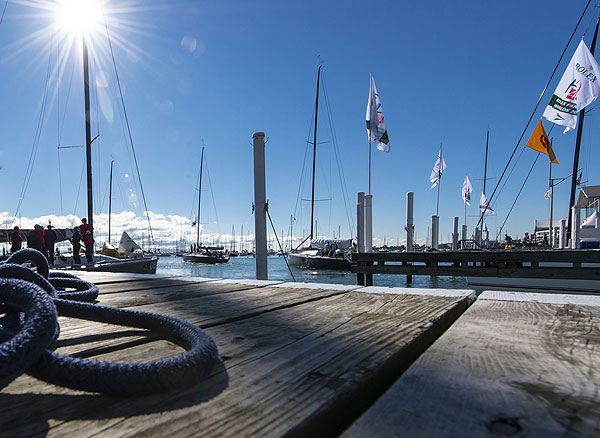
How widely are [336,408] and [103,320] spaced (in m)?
0.80

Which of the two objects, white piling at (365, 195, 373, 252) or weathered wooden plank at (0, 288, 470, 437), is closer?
weathered wooden plank at (0, 288, 470, 437)

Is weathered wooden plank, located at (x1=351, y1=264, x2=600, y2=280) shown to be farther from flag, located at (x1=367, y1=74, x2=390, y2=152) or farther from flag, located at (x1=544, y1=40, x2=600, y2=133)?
flag, located at (x1=367, y1=74, x2=390, y2=152)

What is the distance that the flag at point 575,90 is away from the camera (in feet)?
28.8

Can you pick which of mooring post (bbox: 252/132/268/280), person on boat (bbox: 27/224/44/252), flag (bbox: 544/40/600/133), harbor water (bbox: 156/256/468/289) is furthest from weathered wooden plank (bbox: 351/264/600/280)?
person on boat (bbox: 27/224/44/252)

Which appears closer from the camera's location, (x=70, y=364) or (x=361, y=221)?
(x=70, y=364)

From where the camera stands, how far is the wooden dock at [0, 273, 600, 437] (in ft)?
1.66

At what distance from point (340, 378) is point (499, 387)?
289mm

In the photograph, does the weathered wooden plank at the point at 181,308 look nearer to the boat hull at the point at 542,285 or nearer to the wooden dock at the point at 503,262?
the wooden dock at the point at 503,262

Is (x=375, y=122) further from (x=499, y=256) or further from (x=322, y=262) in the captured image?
(x=322, y=262)

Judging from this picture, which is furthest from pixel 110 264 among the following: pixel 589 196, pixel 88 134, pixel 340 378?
pixel 589 196

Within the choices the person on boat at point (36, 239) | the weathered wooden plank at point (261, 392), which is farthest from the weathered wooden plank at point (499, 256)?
the person on boat at point (36, 239)

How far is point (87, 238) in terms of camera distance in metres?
9.64

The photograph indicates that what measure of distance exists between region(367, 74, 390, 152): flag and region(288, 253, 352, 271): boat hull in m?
8.13

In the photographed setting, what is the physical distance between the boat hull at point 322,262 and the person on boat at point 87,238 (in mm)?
12929
